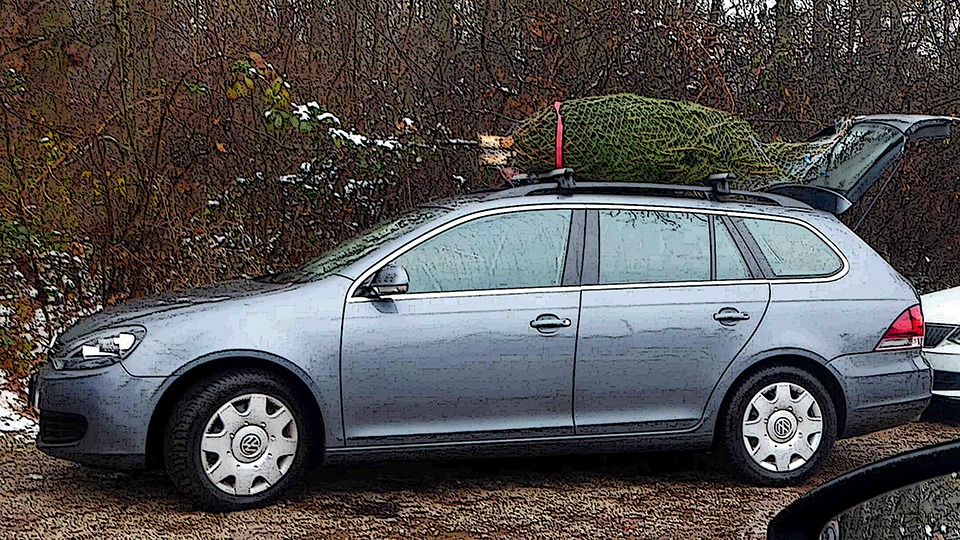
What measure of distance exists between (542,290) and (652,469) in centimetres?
142

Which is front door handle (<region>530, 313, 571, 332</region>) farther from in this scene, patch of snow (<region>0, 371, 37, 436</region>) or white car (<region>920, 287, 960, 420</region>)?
patch of snow (<region>0, 371, 37, 436</region>)

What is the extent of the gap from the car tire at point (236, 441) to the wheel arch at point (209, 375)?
0.04m

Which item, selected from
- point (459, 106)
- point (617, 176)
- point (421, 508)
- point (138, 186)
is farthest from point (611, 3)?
point (421, 508)

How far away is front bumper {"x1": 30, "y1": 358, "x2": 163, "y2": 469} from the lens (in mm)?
5227

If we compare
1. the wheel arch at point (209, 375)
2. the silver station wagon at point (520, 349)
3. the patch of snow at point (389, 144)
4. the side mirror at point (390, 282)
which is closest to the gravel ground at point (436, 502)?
the silver station wagon at point (520, 349)

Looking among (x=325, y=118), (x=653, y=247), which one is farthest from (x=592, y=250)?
(x=325, y=118)

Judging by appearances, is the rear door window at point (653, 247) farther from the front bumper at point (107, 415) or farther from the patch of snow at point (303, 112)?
the patch of snow at point (303, 112)

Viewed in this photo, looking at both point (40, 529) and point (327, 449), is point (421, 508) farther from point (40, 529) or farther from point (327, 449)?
point (40, 529)

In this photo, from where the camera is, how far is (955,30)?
10586mm

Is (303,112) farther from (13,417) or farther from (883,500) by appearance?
(883,500)

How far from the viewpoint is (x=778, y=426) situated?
602cm

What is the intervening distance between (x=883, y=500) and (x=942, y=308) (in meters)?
5.99

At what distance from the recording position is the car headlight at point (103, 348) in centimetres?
530

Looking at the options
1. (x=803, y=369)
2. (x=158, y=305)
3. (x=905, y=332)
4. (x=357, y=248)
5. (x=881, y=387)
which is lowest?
(x=881, y=387)
